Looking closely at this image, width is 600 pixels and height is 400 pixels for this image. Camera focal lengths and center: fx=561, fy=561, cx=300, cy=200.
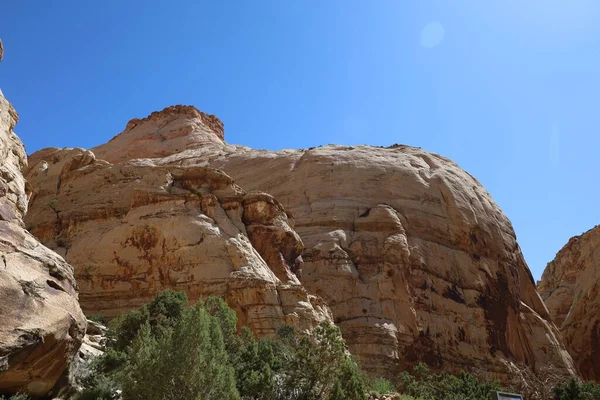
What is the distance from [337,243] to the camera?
1671 inches

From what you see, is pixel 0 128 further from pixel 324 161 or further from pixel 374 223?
pixel 324 161

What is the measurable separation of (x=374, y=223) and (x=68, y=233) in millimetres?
22615

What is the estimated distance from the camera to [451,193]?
167ft

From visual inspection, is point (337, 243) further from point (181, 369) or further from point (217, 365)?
point (181, 369)

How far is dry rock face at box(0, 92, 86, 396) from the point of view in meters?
13.1

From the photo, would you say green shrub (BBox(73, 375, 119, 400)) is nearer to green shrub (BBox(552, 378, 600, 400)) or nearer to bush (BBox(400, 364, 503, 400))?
bush (BBox(400, 364, 503, 400))

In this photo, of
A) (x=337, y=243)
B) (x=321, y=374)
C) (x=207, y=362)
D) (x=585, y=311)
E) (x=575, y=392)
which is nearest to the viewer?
(x=207, y=362)

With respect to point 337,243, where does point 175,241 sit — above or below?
below

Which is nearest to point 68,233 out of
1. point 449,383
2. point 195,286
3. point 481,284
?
point 195,286

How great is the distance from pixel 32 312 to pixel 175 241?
1792cm

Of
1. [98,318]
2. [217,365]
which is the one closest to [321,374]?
[217,365]

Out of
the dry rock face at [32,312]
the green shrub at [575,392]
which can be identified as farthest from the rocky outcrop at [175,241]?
the green shrub at [575,392]

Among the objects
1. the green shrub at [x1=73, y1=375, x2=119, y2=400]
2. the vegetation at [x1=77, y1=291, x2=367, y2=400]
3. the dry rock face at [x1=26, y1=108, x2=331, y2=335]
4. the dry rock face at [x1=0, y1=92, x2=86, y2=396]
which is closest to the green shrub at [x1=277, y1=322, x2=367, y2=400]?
the vegetation at [x1=77, y1=291, x2=367, y2=400]

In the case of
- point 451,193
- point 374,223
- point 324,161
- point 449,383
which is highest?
point 324,161
